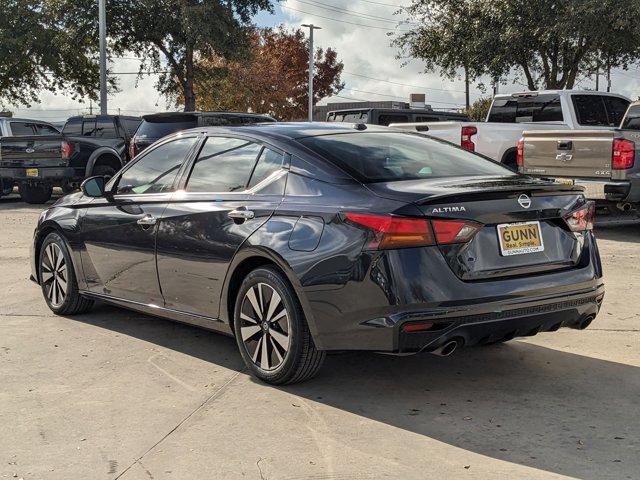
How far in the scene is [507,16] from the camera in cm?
2439

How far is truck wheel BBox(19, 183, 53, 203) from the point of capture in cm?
1888

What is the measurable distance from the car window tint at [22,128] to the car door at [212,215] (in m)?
15.6

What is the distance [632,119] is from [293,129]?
839 centimetres

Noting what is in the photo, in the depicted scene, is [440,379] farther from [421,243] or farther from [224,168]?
[224,168]

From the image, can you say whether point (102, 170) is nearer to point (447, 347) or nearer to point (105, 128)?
point (105, 128)

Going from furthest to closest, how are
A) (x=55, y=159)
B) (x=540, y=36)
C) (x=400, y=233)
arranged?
(x=540, y=36) < (x=55, y=159) < (x=400, y=233)

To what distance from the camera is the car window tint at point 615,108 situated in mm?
14336

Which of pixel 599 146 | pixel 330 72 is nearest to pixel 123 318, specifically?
pixel 599 146

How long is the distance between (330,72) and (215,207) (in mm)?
63506

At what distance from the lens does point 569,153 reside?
11.6 metres

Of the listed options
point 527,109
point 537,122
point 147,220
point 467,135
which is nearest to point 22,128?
point 467,135

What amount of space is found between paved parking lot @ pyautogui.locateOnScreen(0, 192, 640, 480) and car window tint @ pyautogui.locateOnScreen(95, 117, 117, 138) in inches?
561

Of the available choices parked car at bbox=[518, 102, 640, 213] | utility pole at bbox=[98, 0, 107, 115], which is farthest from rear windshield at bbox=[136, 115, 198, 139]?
utility pole at bbox=[98, 0, 107, 115]

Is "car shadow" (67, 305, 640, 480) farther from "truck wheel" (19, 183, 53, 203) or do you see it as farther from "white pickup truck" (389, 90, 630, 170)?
"truck wheel" (19, 183, 53, 203)
